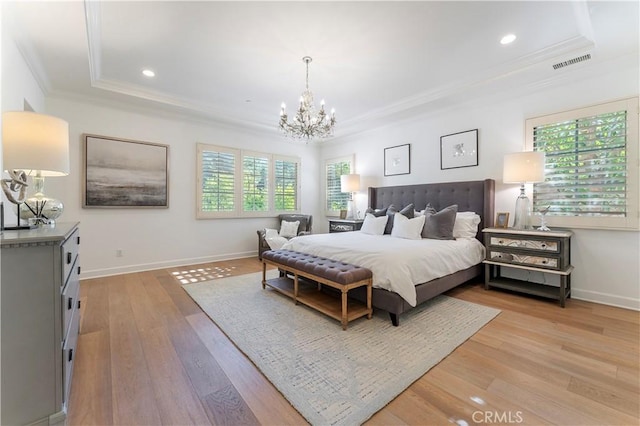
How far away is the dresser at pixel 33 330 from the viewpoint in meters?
1.25

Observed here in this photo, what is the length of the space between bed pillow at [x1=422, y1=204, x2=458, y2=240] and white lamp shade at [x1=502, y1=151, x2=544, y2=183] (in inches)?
31.6

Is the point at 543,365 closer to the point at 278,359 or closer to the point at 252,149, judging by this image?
the point at 278,359

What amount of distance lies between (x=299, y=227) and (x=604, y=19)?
495cm

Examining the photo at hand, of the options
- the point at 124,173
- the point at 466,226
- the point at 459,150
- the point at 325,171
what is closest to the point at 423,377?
the point at 466,226

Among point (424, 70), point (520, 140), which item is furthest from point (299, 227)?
point (520, 140)

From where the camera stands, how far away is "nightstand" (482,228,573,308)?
303 cm

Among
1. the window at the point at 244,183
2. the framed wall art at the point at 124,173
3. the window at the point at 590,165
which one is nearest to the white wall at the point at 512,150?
the window at the point at 590,165

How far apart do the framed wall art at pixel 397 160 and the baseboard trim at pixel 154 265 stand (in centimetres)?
343

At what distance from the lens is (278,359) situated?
6.56ft

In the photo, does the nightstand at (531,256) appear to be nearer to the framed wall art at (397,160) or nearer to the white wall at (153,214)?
the framed wall art at (397,160)

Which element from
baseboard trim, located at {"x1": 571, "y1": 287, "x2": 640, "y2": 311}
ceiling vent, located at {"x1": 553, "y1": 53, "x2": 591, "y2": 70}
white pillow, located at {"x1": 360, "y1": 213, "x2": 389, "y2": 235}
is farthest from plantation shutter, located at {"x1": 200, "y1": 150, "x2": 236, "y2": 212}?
baseboard trim, located at {"x1": 571, "y1": 287, "x2": 640, "y2": 311}

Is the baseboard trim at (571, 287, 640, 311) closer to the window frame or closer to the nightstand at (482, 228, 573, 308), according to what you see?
the nightstand at (482, 228, 573, 308)

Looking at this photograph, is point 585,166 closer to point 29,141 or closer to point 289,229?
point 289,229

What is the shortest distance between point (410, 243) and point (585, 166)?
2.25 meters
